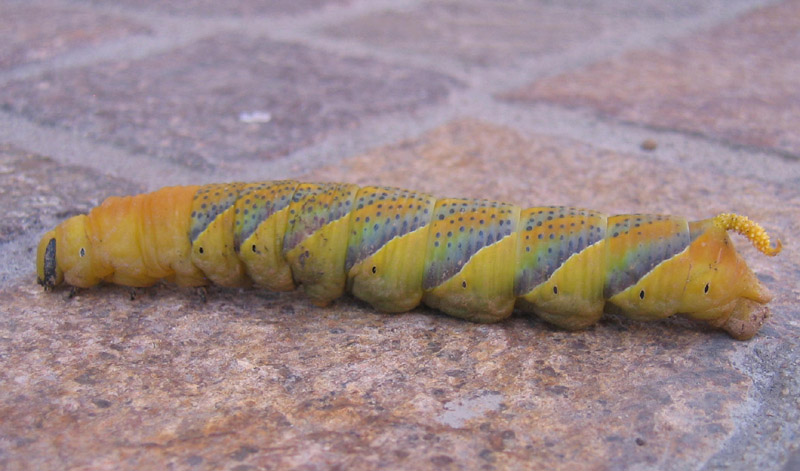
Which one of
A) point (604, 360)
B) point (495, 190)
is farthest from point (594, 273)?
point (495, 190)

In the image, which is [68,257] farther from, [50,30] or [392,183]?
[50,30]

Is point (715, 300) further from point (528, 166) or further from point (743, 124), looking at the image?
point (743, 124)

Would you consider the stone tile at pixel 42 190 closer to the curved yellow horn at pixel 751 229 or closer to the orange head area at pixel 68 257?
the orange head area at pixel 68 257

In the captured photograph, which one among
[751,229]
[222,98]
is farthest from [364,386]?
[222,98]

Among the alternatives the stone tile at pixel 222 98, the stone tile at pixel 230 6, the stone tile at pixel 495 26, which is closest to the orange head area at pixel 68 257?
the stone tile at pixel 222 98

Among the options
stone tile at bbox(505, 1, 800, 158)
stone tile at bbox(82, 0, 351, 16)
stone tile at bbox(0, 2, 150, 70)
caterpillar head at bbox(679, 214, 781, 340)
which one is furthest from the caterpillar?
stone tile at bbox(82, 0, 351, 16)

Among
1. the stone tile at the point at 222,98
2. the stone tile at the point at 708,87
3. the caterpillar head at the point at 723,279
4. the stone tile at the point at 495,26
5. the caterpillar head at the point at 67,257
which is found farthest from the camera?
the stone tile at the point at 495,26
